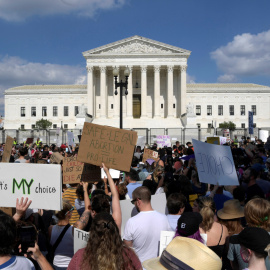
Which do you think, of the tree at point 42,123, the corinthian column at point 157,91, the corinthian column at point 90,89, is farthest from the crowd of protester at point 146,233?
the tree at point 42,123

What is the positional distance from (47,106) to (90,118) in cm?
1831

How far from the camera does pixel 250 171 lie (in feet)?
22.0

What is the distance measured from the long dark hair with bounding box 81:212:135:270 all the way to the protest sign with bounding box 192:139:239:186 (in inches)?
120

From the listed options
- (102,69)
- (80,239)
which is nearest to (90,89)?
(102,69)

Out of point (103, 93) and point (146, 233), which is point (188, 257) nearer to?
point (146, 233)

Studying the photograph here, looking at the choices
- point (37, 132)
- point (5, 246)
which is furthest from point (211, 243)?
point (37, 132)

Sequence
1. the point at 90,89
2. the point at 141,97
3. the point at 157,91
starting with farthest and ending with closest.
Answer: the point at 141,97
the point at 157,91
the point at 90,89

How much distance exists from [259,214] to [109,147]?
2.04 meters

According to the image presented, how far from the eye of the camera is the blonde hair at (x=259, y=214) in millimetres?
3414

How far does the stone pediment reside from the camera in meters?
56.5

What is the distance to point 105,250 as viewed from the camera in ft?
8.02

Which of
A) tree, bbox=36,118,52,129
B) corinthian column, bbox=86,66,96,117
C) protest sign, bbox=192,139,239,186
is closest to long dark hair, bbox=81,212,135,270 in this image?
protest sign, bbox=192,139,239,186

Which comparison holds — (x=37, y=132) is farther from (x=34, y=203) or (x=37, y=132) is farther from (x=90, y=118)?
(x=34, y=203)

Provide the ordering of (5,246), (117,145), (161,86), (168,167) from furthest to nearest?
(161,86) < (168,167) < (117,145) < (5,246)
